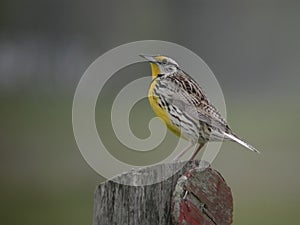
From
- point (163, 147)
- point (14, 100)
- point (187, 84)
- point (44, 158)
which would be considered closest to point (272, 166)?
point (163, 147)

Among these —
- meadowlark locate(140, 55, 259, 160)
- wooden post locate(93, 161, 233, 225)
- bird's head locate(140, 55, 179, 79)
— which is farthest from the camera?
bird's head locate(140, 55, 179, 79)

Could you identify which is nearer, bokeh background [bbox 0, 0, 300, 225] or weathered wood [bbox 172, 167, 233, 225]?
weathered wood [bbox 172, 167, 233, 225]

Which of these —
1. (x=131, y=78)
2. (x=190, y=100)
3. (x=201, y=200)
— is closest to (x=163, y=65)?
(x=190, y=100)

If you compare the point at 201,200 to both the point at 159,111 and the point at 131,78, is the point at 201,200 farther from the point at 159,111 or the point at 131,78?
the point at 131,78

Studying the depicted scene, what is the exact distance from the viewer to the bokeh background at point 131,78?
1062 centimetres

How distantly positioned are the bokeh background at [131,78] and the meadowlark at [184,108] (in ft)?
16.6

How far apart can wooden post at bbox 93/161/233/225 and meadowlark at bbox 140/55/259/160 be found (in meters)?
0.91

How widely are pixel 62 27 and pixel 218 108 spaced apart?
15.2 meters

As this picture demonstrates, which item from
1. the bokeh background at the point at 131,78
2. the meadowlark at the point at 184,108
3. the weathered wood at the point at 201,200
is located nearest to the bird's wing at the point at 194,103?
the meadowlark at the point at 184,108

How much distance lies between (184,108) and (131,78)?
526 inches

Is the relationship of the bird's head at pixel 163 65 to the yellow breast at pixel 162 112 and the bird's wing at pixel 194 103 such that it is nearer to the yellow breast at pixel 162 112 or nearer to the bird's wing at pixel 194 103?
the bird's wing at pixel 194 103

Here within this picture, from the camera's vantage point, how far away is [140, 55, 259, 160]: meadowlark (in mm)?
4289

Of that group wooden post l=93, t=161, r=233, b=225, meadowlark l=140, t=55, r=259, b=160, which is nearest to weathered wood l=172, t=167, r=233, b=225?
wooden post l=93, t=161, r=233, b=225

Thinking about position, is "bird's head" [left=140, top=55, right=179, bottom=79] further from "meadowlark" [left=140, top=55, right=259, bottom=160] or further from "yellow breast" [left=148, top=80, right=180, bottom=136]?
"yellow breast" [left=148, top=80, right=180, bottom=136]
